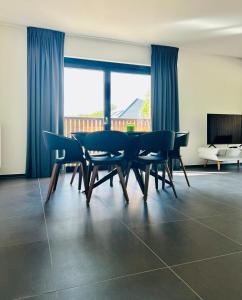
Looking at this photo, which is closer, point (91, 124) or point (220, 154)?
point (91, 124)

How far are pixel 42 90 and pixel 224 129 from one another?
4.18 m

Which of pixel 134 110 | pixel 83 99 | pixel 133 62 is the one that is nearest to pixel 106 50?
pixel 133 62

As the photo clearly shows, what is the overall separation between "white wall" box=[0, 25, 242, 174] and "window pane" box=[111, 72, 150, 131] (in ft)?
1.27

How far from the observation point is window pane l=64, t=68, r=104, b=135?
4773 millimetres

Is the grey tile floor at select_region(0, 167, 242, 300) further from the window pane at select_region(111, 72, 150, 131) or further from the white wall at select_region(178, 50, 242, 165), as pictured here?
the white wall at select_region(178, 50, 242, 165)

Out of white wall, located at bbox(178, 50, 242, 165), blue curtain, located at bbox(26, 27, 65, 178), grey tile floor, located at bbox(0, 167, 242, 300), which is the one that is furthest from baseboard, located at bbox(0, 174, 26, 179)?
white wall, located at bbox(178, 50, 242, 165)

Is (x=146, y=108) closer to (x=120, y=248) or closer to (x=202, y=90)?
(x=202, y=90)

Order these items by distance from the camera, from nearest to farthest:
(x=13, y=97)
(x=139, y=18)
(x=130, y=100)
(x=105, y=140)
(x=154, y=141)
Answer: (x=105, y=140), (x=154, y=141), (x=139, y=18), (x=13, y=97), (x=130, y=100)

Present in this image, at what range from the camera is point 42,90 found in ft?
13.9

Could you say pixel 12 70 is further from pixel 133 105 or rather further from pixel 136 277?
pixel 136 277

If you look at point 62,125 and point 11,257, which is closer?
point 11,257

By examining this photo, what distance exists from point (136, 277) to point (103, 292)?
0.65 feet

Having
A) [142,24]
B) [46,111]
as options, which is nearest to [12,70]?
[46,111]

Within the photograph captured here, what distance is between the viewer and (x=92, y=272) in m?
1.25
